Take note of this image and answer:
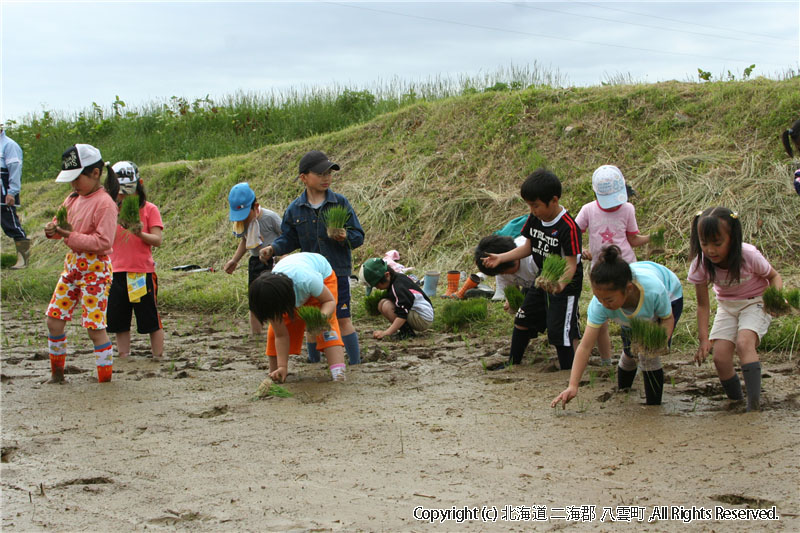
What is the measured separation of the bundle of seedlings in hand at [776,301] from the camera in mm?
Result: 3934

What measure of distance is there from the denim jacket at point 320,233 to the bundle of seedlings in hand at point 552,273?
173 centimetres

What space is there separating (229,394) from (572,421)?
7.71 ft

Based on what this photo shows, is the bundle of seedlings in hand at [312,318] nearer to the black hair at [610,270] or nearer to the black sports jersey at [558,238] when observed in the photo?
the black sports jersey at [558,238]

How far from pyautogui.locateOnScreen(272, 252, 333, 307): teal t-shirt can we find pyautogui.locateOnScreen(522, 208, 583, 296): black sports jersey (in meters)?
1.55

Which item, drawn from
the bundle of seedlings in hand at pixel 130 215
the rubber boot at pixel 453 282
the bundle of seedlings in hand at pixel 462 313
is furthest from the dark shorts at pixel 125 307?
the rubber boot at pixel 453 282

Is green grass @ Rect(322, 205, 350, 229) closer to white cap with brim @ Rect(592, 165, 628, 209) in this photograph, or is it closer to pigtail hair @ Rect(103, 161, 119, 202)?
pigtail hair @ Rect(103, 161, 119, 202)

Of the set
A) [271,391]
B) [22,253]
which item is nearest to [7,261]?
[22,253]

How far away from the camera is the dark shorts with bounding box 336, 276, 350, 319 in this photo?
18.5 ft

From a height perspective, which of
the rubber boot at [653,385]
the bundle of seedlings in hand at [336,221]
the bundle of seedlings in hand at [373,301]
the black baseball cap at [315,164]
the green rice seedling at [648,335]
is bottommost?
the rubber boot at [653,385]

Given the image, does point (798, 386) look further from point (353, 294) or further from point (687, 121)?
point (687, 121)

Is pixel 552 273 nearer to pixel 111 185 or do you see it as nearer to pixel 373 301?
pixel 373 301

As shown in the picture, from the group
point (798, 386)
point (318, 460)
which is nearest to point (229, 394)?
point (318, 460)

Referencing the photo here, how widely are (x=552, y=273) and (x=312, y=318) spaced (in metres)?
1.62

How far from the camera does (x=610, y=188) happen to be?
5.23 metres
